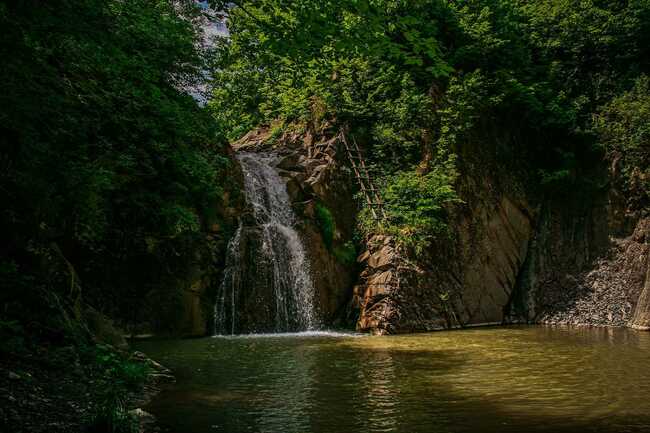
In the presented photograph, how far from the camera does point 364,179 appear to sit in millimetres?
18203

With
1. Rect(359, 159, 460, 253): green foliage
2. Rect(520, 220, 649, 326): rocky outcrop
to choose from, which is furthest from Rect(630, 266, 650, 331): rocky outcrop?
Rect(359, 159, 460, 253): green foliage

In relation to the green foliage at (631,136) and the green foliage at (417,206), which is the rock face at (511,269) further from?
the green foliage at (631,136)

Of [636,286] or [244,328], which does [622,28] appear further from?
[244,328]

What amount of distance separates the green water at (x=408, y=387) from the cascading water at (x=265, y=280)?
10.3ft

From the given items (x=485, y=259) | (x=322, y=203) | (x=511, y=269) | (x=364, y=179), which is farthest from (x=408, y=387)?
(x=511, y=269)

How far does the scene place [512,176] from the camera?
19078 millimetres

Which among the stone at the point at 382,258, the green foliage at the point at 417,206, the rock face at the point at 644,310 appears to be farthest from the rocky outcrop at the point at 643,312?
the stone at the point at 382,258

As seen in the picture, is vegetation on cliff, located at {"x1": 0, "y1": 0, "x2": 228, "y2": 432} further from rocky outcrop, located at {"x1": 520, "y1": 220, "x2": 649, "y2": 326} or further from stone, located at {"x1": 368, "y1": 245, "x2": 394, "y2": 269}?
rocky outcrop, located at {"x1": 520, "y1": 220, "x2": 649, "y2": 326}

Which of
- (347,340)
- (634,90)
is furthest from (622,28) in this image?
(347,340)

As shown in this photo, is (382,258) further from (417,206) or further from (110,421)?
(110,421)

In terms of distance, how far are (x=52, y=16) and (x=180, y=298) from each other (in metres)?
9.75

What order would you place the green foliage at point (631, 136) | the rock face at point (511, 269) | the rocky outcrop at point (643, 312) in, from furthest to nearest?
the green foliage at point (631, 136) < the rock face at point (511, 269) < the rocky outcrop at point (643, 312)

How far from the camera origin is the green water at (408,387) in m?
5.35

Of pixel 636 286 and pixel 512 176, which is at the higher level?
pixel 512 176
